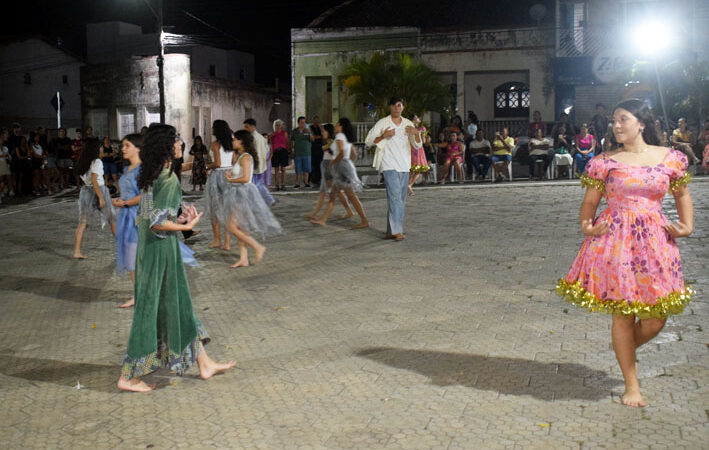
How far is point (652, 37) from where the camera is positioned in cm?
3109

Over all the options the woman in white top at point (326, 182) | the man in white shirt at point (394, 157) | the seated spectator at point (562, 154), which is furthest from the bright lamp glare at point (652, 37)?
the man in white shirt at point (394, 157)

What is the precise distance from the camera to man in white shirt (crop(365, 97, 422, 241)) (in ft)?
38.6

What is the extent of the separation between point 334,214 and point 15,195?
10.3m

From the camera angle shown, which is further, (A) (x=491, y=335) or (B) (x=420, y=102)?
(B) (x=420, y=102)

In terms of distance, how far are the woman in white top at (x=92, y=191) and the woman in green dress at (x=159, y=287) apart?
491 centimetres

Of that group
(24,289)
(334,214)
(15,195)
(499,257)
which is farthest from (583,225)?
(15,195)

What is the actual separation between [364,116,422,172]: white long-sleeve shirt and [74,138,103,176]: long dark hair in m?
3.49

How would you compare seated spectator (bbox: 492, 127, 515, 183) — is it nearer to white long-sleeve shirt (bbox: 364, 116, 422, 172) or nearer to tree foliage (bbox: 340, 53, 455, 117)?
tree foliage (bbox: 340, 53, 455, 117)

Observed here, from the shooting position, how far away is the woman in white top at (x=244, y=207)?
396 inches

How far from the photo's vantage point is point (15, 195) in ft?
71.4

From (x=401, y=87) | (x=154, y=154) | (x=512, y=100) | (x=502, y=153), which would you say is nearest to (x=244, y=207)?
(x=154, y=154)

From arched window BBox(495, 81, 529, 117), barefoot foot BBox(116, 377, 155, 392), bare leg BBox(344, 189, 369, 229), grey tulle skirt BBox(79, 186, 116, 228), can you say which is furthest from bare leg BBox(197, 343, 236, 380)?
arched window BBox(495, 81, 529, 117)

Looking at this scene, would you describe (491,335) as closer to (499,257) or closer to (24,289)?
(499,257)

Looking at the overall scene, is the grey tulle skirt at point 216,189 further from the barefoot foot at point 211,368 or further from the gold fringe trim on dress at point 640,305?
the gold fringe trim on dress at point 640,305
